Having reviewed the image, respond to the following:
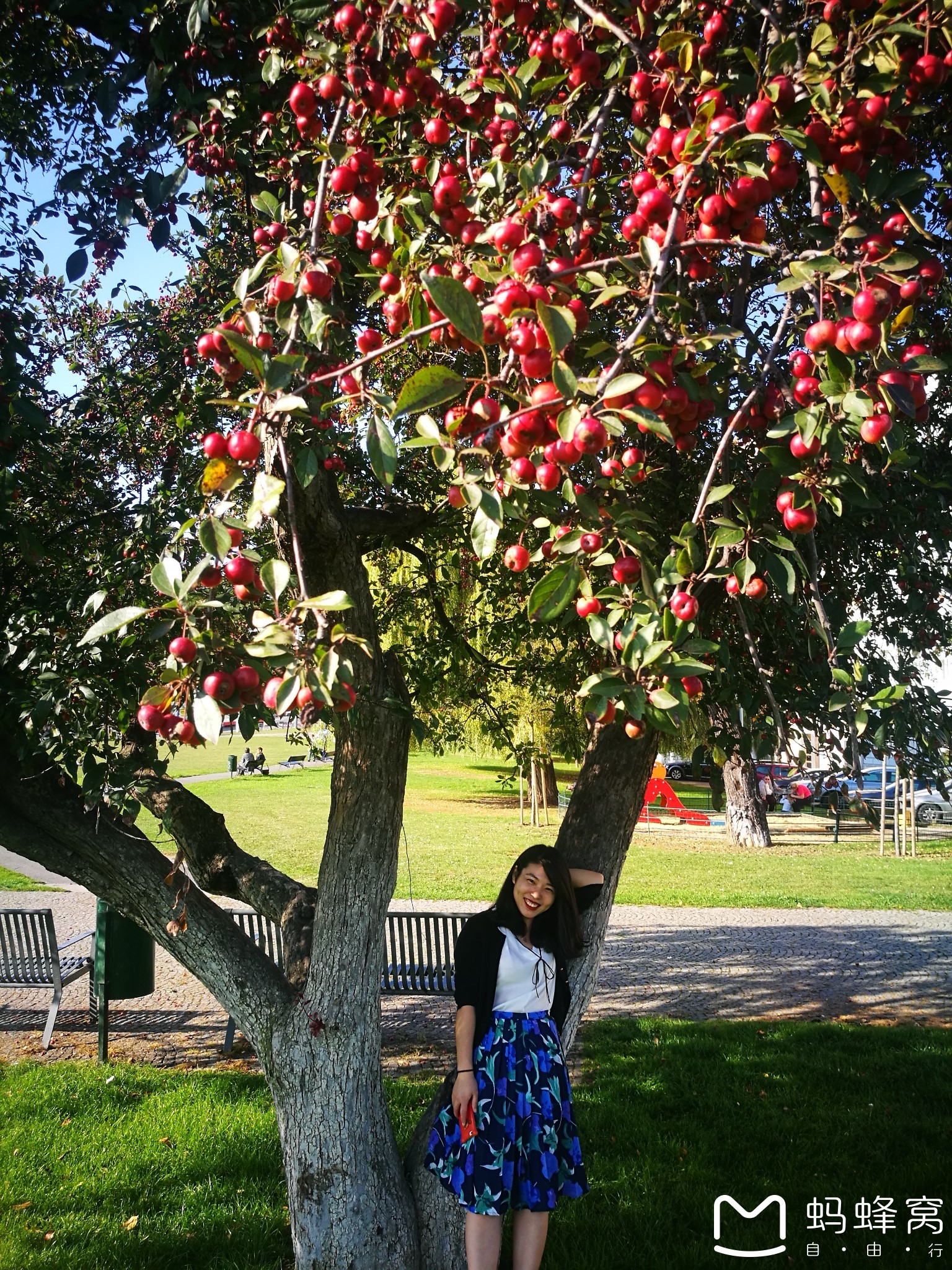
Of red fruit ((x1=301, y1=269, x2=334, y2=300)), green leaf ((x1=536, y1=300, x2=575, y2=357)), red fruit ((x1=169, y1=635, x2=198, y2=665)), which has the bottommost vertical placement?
red fruit ((x1=169, y1=635, x2=198, y2=665))

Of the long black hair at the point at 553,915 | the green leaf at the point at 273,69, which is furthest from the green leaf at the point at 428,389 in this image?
the long black hair at the point at 553,915

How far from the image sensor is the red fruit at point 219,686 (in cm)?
123

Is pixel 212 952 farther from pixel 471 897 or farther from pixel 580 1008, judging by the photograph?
pixel 471 897

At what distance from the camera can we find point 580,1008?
323cm

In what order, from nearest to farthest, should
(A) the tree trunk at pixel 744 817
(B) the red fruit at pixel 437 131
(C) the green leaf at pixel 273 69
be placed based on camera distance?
(B) the red fruit at pixel 437 131
(C) the green leaf at pixel 273 69
(A) the tree trunk at pixel 744 817

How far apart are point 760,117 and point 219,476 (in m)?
1.03

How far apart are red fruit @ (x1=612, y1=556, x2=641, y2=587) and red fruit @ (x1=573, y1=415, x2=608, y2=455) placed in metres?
0.38

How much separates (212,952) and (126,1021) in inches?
141

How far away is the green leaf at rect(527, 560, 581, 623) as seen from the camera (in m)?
1.41

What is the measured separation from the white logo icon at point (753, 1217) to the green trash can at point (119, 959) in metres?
3.68

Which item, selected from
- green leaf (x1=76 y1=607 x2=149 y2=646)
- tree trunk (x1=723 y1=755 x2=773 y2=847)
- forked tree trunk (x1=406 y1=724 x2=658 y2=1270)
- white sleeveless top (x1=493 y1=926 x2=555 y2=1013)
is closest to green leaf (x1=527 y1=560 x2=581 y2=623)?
green leaf (x1=76 y1=607 x2=149 y2=646)

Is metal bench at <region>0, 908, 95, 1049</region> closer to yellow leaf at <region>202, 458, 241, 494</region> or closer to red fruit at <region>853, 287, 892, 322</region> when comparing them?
yellow leaf at <region>202, 458, 241, 494</region>

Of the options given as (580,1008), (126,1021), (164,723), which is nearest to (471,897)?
(126,1021)

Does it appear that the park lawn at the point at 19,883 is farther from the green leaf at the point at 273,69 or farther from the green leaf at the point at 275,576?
the green leaf at the point at 275,576
